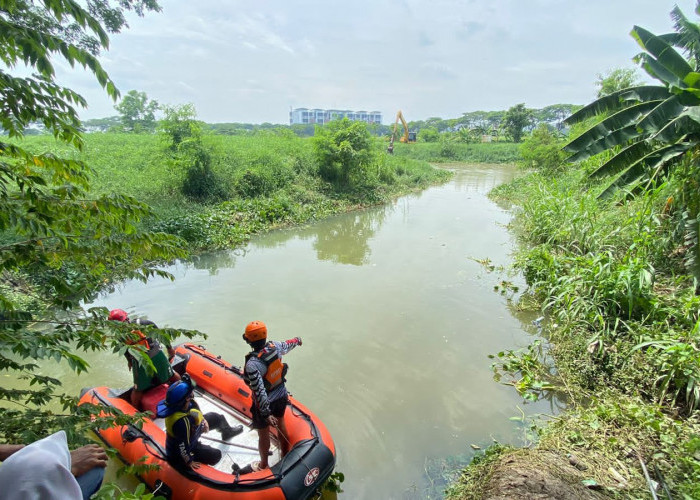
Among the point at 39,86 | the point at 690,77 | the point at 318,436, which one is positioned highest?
the point at 690,77

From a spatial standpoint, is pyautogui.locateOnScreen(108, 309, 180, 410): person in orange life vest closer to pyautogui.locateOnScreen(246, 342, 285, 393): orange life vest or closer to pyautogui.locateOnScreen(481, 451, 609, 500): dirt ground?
pyautogui.locateOnScreen(246, 342, 285, 393): orange life vest

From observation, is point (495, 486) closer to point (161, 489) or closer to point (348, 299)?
point (161, 489)

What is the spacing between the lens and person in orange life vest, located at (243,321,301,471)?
328 cm

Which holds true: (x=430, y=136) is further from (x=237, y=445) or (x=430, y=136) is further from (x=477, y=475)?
(x=237, y=445)

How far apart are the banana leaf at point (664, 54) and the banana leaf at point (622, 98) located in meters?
1.13

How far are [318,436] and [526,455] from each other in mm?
1962

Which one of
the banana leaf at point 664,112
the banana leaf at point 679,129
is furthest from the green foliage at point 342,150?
the banana leaf at point 679,129

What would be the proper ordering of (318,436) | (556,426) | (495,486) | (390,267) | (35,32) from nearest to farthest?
1. (35,32)
2. (495,486)
3. (318,436)
4. (556,426)
5. (390,267)

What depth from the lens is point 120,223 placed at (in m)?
2.17

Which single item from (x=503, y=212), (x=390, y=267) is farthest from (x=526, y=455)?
(x=503, y=212)

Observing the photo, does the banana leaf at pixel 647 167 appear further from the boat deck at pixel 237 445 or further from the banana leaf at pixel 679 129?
the boat deck at pixel 237 445

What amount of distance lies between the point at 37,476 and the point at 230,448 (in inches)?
110

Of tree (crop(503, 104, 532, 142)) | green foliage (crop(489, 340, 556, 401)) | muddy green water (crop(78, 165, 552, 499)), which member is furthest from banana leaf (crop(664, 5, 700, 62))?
tree (crop(503, 104, 532, 142))

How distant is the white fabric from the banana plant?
7.87 meters
